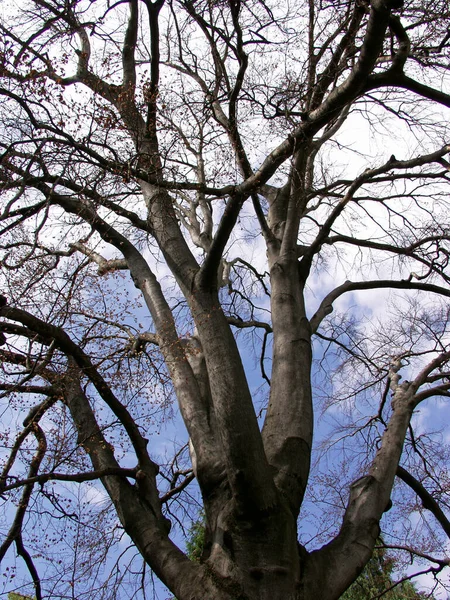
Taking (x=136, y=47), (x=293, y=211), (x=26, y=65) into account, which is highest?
(x=136, y=47)

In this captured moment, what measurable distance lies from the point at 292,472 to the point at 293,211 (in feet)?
9.35

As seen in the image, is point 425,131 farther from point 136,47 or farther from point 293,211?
point 136,47

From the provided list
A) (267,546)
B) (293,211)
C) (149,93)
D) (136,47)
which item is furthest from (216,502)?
(136,47)

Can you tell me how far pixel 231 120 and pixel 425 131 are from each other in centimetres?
205

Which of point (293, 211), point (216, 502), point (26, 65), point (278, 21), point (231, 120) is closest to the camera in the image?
point (216, 502)

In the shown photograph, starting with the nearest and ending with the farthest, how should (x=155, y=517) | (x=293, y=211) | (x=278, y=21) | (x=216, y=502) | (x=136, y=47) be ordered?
(x=216, y=502), (x=155, y=517), (x=278, y=21), (x=293, y=211), (x=136, y=47)

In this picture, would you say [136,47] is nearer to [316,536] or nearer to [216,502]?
[216,502]

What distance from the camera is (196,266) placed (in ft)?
15.1

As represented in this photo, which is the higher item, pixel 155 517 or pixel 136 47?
pixel 136 47

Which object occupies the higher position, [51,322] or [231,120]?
[231,120]

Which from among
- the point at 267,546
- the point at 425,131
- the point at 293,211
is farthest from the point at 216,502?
the point at 425,131

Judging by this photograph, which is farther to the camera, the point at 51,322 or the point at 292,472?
the point at 51,322

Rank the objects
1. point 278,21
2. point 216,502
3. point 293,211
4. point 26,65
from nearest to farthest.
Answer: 1. point 216,502
2. point 26,65
3. point 278,21
4. point 293,211

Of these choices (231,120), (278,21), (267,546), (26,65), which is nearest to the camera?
(267,546)
